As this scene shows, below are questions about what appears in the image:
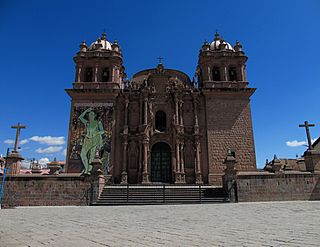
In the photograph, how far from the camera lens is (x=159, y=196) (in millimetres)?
14641

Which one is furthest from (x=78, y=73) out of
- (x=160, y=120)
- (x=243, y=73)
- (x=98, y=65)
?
(x=243, y=73)

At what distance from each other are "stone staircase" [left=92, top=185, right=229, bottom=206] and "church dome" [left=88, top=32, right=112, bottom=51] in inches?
621

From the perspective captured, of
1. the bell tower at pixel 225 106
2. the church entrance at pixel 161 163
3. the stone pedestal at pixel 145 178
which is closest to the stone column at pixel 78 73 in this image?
the church entrance at pixel 161 163

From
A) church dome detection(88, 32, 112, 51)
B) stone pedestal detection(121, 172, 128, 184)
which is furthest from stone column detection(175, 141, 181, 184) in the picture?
church dome detection(88, 32, 112, 51)

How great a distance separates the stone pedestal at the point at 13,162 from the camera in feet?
54.7

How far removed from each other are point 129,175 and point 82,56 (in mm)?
12655

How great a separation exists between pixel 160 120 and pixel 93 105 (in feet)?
21.1

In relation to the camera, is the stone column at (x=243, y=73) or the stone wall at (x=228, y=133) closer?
the stone wall at (x=228, y=133)

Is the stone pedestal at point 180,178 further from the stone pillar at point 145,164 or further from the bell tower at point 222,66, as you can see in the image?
the bell tower at point 222,66

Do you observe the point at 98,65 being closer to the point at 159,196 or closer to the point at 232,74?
the point at 232,74

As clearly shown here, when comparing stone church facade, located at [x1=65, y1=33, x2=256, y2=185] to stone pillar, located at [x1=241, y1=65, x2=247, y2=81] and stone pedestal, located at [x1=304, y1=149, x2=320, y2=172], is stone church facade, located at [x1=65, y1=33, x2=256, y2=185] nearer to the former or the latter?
stone pillar, located at [x1=241, y1=65, x2=247, y2=81]

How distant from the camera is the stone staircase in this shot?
1378cm

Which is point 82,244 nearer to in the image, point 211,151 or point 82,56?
point 211,151

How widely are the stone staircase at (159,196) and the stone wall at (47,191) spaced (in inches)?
43.5
